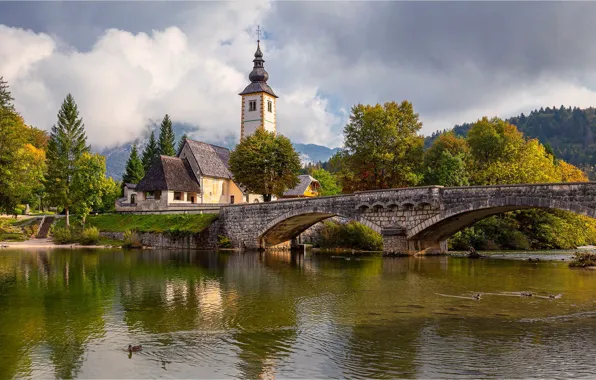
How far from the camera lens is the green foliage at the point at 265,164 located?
186 ft

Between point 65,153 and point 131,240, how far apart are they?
52.0ft

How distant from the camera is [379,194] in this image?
129 ft

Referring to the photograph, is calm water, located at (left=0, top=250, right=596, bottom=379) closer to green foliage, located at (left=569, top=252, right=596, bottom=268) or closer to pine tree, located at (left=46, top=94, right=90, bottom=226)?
green foliage, located at (left=569, top=252, right=596, bottom=268)

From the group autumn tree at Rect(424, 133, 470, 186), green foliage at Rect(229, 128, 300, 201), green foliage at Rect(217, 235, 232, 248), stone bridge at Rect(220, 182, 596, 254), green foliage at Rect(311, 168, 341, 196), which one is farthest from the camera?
green foliage at Rect(311, 168, 341, 196)

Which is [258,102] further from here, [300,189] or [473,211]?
[473,211]

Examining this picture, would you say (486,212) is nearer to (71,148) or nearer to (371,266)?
(371,266)

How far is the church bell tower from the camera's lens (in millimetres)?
76500

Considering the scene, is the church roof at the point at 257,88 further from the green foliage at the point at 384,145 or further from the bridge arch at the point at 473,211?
the bridge arch at the point at 473,211

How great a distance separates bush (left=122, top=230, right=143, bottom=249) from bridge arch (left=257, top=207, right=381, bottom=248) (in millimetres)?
13303

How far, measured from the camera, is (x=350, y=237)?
49.7m

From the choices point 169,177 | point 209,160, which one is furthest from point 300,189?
point 169,177

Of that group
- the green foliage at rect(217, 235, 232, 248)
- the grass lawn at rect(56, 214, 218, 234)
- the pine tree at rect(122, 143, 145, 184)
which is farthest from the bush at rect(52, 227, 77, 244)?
the pine tree at rect(122, 143, 145, 184)

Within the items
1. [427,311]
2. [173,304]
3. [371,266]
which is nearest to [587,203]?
[371,266]

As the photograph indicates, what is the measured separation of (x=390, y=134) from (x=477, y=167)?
11.0 meters
